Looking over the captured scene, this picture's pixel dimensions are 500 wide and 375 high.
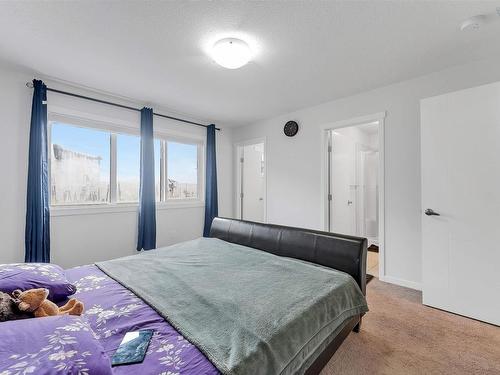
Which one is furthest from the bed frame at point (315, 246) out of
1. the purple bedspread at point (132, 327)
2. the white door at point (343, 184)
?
the white door at point (343, 184)

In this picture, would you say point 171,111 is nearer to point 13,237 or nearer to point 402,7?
point 13,237

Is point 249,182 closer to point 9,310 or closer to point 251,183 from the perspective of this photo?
point 251,183

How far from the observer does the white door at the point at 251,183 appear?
5.05m

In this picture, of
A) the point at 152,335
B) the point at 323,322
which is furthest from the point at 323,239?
the point at 152,335

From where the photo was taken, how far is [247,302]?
1312 millimetres

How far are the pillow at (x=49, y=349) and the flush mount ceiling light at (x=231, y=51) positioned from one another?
2116 mm

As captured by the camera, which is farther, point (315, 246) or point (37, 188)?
point (37, 188)

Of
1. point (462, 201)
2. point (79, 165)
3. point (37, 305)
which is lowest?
point (37, 305)

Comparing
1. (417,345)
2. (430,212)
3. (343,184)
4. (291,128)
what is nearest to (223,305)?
(417,345)

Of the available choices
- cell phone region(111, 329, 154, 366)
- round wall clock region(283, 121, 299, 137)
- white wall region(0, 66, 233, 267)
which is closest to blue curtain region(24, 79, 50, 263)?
white wall region(0, 66, 233, 267)

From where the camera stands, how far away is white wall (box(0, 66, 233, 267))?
256 centimetres

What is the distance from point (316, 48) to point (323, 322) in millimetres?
2215

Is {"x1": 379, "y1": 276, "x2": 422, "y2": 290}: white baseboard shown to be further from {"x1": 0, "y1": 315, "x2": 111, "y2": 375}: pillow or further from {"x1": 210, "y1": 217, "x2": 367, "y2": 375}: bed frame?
{"x1": 0, "y1": 315, "x2": 111, "y2": 375}: pillow

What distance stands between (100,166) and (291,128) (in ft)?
9.74
